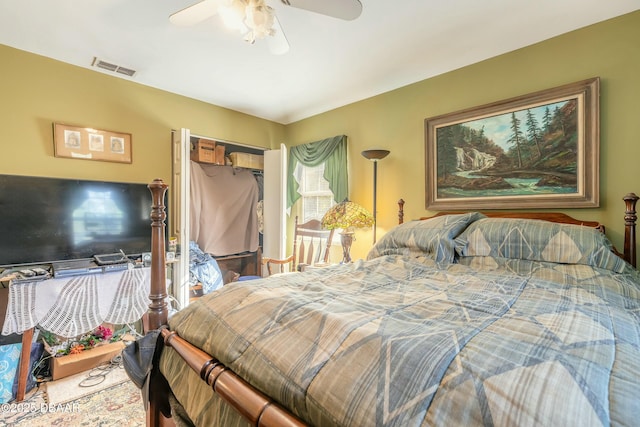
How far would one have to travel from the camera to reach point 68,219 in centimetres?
243

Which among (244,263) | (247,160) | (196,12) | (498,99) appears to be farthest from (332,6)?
(244,263)

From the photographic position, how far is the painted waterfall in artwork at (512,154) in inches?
82.1

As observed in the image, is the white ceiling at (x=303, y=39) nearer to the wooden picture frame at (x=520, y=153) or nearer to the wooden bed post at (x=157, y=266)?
the wooden picture frame at (x=520, y=153)

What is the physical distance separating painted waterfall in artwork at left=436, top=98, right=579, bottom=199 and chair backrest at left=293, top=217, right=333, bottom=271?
1.41 meters

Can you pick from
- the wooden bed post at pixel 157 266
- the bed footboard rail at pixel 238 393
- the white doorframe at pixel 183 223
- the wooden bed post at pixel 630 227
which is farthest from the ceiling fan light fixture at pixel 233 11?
the wooden bed post at pixel 630 227

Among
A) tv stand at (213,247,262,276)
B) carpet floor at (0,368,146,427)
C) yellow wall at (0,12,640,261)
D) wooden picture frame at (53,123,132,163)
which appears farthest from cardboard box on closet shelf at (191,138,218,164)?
carpet floor at (0,368,146,427)

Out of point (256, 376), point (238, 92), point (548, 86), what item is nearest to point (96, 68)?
point (238, 92)

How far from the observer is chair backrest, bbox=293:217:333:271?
134 inches

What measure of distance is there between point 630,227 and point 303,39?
2.53m

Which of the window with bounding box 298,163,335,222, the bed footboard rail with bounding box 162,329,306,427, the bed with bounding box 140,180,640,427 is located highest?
the window with bounding box 298,163,335,222

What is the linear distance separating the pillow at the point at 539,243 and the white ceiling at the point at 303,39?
140 centimetres

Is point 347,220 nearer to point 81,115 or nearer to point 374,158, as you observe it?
point 374,158

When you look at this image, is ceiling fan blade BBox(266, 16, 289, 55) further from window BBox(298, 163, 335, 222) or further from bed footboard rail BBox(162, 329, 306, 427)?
window BBox(298, 163, 335, 222)

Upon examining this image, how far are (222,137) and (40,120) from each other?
163 cm
